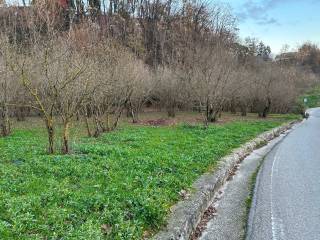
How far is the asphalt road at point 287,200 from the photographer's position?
718 centimetres

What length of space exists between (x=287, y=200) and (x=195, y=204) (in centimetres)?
272

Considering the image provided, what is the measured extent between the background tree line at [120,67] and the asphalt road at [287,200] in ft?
23.5

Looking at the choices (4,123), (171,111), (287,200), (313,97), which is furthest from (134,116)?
(313,97)

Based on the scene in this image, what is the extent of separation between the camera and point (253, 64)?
1972 inches

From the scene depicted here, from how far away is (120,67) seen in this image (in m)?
23.3

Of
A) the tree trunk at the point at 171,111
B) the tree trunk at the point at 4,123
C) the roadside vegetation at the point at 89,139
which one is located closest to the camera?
the roadside vegetation at the point at 89,139

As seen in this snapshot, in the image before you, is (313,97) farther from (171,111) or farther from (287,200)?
(287,200)

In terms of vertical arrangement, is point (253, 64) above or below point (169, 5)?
below

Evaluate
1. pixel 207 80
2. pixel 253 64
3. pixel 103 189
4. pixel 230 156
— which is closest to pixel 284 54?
pixel 253 64

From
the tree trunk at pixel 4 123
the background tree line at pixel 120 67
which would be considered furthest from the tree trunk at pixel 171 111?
the tree trunk at pixel 4 123

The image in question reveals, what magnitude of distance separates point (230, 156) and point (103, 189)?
778 cm

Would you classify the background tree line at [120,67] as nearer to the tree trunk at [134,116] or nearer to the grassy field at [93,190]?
the tree trunk at [134,116]

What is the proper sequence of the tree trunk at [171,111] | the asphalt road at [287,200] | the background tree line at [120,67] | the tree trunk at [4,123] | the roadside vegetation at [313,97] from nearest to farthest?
the asphalt road at [287,200] < the background tree line at [120,67] < the tree trunk at [4,123] < the tree trunk at [171,111] < the roadside vegetation at [313,97]

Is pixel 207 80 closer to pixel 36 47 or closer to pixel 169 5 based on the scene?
pixel 36 47
